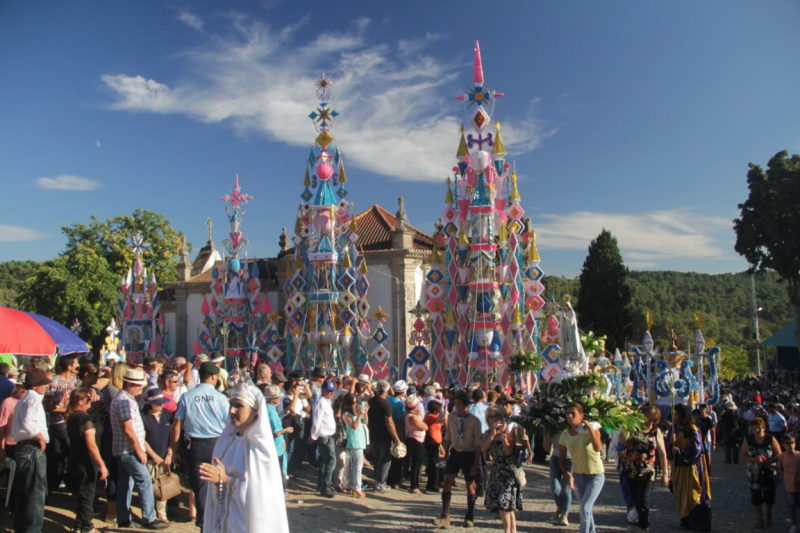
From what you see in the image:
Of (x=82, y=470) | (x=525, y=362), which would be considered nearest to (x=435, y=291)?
(x=525, y=362)

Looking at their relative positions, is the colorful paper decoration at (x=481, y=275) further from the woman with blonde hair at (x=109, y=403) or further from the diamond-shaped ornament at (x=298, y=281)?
the woman with blonde hair at (x=109, y=403)

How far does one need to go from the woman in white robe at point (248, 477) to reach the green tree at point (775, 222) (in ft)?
96.1

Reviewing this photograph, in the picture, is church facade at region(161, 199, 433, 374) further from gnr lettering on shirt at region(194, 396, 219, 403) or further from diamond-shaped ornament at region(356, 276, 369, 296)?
gnr lettering on shirt at region(194, 396, 219, 403)

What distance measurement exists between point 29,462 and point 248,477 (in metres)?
3.39

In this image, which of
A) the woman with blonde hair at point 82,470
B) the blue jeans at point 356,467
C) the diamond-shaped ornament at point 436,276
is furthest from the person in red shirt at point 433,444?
the diamond-shaped ornament at point 436,276

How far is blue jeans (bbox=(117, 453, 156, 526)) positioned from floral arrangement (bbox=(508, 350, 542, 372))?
39.8 ft

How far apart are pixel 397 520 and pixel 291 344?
1367cm

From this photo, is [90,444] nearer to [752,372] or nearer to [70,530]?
[70,530]

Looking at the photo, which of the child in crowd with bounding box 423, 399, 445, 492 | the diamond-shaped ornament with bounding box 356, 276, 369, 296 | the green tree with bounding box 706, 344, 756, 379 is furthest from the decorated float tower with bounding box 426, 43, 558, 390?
the green tree with bounding box 706, 344, 756, 379

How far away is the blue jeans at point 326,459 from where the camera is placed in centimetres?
959

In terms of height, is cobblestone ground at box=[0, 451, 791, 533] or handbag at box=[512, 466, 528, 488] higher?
handbag at box=[512, 466, 528, 488]

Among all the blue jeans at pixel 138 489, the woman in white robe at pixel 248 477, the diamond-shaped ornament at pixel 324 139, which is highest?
the diamond-shaped ornament at pixel 324 139

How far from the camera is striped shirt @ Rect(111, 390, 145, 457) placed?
6430mm

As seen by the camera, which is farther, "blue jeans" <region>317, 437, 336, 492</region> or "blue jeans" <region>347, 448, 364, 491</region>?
"blue jeans" <region>347, 448, 364, 491</region>
